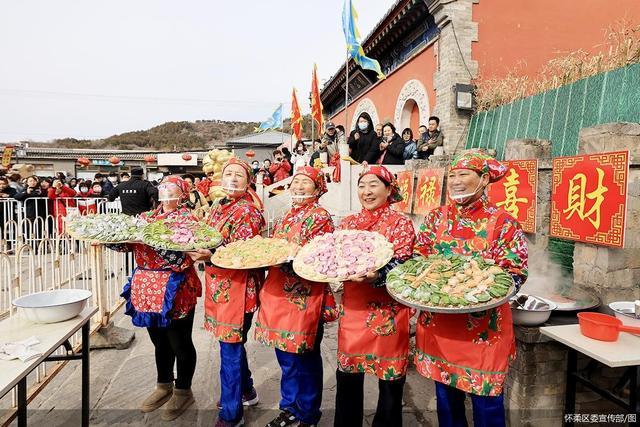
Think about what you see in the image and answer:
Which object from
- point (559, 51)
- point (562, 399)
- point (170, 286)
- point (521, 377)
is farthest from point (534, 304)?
point (559, 51)

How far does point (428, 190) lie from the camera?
6895 mm

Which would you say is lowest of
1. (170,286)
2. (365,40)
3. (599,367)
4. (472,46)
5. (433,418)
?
(433,418)

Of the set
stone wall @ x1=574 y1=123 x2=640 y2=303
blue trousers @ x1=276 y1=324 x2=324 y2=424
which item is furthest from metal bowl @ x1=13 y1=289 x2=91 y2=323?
stone wall @ x1=574 y1=123 x2=640 y2=303

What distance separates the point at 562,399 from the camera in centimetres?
281

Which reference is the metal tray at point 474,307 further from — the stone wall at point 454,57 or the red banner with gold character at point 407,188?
the stone wall at point 454,57

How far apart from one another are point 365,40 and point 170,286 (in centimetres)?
1205

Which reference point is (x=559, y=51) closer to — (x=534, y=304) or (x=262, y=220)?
(x=534, y=304)

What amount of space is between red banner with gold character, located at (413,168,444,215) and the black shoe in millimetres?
4614

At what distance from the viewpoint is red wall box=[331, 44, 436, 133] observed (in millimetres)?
9734

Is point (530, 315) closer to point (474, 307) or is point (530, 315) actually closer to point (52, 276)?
point (474, 307)

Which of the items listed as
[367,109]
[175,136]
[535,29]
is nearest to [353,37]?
[367,109]

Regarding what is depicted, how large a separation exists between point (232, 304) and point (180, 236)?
62cm

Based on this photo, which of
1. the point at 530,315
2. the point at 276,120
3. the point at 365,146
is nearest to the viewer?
the point at 530,315

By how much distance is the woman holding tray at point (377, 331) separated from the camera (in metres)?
2.37
